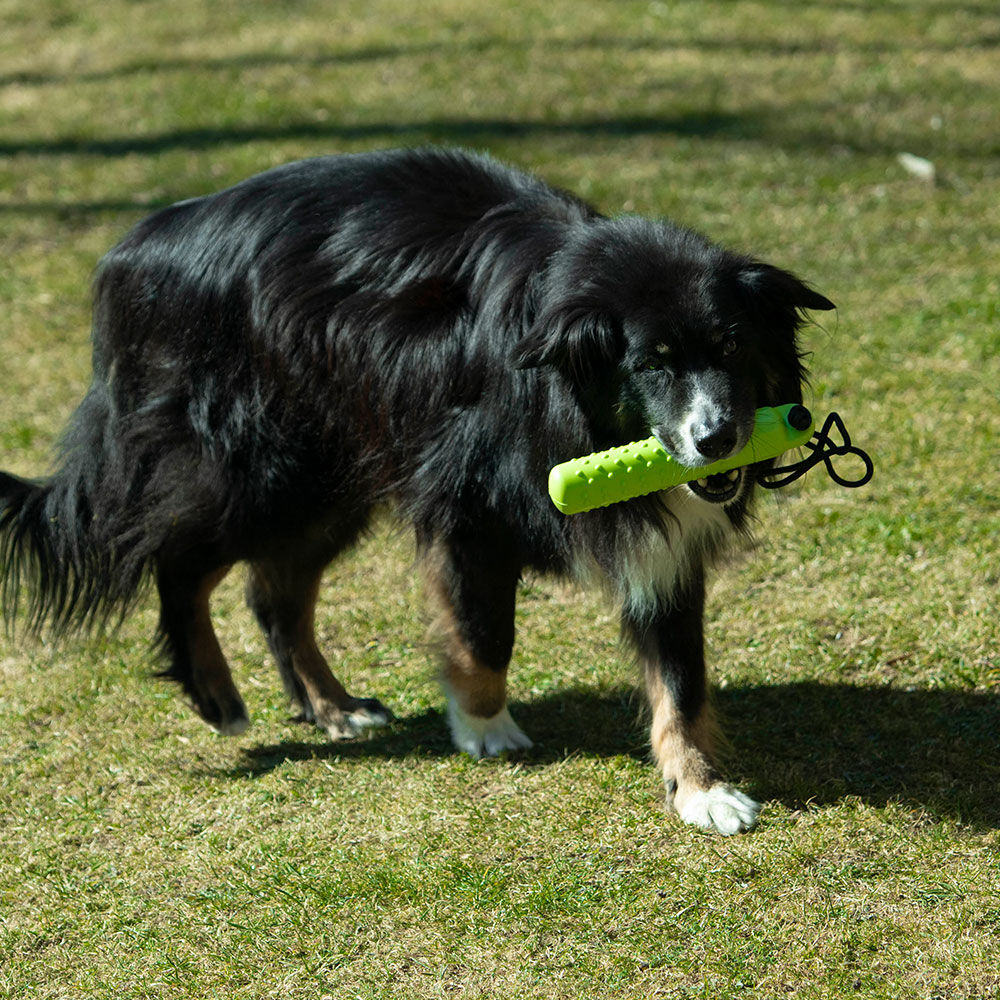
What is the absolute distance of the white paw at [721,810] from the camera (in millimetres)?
3963

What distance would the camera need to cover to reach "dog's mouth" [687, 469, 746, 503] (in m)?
3.71

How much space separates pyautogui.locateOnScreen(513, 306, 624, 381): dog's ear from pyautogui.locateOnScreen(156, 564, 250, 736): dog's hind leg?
5.37 ft

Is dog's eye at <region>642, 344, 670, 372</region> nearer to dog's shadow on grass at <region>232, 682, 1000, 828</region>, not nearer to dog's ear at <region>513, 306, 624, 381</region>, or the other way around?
dog's ear at <region>513, 306, 624, 381</region>

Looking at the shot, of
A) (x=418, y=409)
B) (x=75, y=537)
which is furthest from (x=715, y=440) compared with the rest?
(x=75, y=537)

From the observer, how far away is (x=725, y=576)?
17.9ft

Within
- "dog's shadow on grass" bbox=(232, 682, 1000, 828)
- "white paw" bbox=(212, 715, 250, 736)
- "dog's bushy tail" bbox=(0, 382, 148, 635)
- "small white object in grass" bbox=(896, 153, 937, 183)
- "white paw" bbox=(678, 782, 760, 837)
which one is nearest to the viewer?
"white paw" bbox=(678, 782, 760, 837)

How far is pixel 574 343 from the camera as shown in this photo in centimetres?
357

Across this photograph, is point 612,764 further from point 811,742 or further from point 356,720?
point 356,720

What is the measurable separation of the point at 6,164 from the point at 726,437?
962cm

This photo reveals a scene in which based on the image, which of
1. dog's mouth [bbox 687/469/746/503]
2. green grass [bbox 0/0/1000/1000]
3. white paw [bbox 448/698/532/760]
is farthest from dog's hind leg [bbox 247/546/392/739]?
dog's mouth [bbox 687/469/746/503]

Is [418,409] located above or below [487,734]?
above

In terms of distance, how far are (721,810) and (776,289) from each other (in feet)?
5.23

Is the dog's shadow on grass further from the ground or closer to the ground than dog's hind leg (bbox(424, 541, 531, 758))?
closer to the ground

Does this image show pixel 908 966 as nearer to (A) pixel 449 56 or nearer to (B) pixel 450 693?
(B) pixel 450 693
